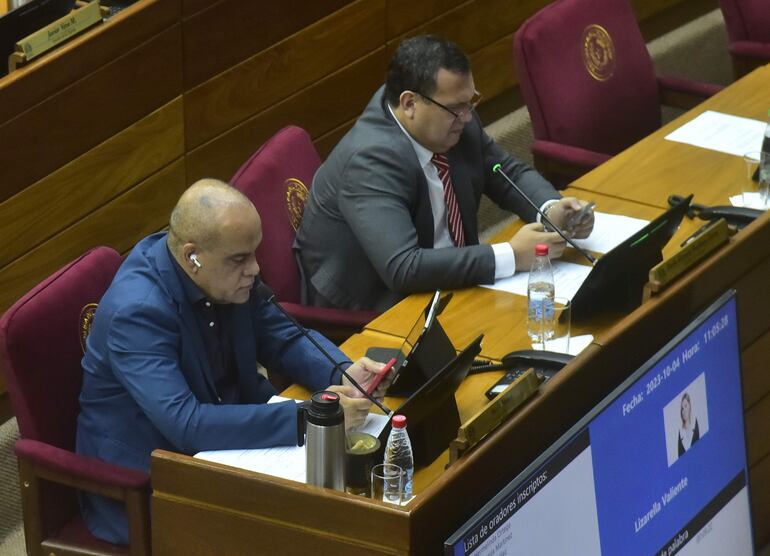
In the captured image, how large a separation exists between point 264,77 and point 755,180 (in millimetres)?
1643

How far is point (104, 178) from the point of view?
13.7ft

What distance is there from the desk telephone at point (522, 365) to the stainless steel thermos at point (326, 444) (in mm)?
617

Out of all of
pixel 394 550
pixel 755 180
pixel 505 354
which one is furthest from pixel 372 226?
pixel 394 550

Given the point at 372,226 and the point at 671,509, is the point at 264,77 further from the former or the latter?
the point at 671,509

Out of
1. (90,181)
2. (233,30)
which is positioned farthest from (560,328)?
(233,30)

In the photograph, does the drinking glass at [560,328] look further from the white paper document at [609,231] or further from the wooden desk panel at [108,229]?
the wooden desk panel at [108,229]

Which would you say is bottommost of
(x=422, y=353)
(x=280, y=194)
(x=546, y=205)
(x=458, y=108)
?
(x=546, y=205)

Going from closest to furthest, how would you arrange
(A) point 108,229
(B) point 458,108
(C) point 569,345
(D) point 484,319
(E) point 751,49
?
(C) point 569,345 → (D) point 484,319 → (B) point 458,108 → (A) point 108,229 → (E) point 751,49

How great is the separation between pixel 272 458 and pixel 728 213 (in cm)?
145

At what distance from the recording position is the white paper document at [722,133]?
4.05 m

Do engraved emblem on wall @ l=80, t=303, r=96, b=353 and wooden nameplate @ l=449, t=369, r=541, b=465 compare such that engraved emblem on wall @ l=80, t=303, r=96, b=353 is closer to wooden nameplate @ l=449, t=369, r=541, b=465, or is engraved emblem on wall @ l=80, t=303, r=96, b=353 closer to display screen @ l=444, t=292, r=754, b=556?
wooden nameplate @ l=449, t=369, r=541, b=465

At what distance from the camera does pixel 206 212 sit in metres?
2.72

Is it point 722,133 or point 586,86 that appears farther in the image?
point 586,86

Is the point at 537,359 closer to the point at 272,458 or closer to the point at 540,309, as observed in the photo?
the point at 540,309
